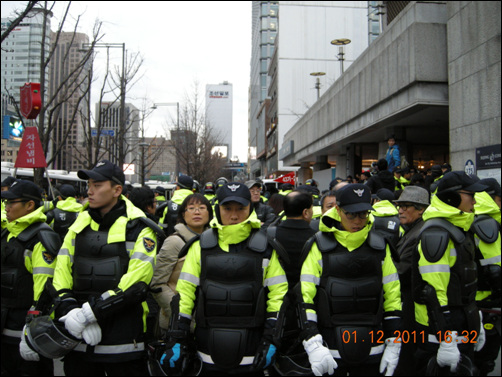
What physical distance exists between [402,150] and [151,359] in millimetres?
13334

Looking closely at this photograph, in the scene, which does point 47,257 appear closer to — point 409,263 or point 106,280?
point 106,280

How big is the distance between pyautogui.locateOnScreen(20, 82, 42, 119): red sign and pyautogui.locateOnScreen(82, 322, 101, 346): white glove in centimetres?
560

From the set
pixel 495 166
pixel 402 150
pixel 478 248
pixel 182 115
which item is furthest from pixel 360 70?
pixel 182 115

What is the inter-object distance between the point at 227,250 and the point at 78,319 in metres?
1.18

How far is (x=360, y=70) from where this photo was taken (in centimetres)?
1569

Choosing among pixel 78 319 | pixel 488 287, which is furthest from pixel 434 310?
pixel 78 319

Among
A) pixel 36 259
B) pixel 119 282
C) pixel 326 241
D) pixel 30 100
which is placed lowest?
pixel 119 282

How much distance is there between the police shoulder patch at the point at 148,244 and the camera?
3.30 m

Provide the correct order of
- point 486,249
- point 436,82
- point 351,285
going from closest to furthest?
1. point 351,285
2. point 486,249
3. point 436,82

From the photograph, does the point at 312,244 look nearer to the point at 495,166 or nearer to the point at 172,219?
the point at 172,219

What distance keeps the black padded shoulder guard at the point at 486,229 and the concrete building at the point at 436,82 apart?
4.91 metres

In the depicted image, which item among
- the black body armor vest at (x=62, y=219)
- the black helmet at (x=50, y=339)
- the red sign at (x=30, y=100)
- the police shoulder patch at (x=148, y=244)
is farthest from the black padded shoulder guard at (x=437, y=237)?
the red sign at (x=30, y=100)

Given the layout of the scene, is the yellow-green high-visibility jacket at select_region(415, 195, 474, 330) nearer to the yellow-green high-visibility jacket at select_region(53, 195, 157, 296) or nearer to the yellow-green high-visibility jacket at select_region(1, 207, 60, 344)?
the yellow-green high-visibility jacket at select_region(53, 195, 157, 296)

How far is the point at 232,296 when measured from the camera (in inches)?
119
